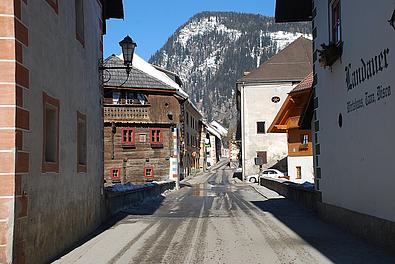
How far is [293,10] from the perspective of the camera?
1898cm

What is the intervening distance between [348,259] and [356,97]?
3.96 m

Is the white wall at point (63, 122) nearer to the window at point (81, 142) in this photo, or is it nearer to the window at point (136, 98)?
the window at point (81, 142)

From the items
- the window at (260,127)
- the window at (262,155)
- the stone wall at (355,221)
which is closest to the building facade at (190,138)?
the window at (260,127)

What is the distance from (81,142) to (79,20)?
2649 mm

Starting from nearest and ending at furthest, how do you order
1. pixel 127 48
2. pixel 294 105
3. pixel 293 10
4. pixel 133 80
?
pixel 127 48
pixel 293 10
pixel 294 105
pixel 133 80

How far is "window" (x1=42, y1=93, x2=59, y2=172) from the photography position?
9398 millimetres

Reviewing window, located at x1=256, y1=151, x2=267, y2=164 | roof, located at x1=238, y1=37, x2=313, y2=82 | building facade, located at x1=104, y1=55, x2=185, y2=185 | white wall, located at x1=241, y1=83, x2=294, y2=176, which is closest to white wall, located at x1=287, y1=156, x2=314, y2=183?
building facade, located at x1=104, y1=55, x2=185, y2=185

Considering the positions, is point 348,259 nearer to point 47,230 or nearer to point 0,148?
point 47,230

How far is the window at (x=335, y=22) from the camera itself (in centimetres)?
1375

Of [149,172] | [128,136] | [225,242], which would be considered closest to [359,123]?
[225,242]

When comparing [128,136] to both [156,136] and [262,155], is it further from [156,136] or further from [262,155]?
[262,155]

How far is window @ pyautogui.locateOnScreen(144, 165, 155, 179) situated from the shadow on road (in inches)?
1286

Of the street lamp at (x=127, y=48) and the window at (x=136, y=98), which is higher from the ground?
the window at (x=136, y=98)

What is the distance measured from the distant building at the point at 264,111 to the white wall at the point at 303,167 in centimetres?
1614
